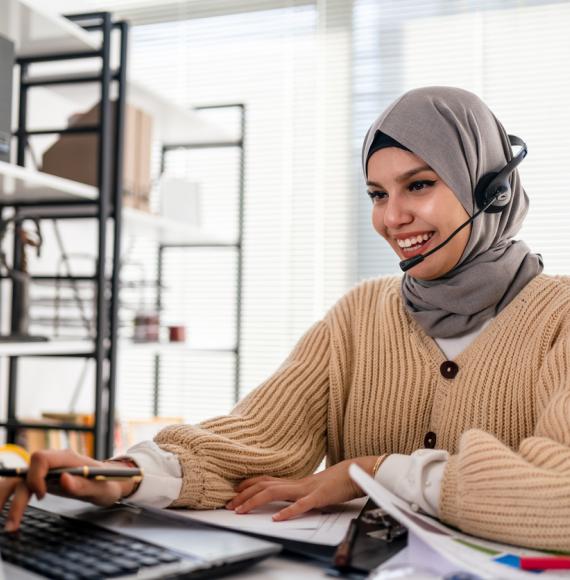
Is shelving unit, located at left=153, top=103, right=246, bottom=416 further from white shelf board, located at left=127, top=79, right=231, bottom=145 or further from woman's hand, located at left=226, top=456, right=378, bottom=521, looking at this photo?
woman's hand, located at left=226, top=456, right=378, bottom=521

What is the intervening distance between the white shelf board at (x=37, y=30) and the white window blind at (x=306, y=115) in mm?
1179

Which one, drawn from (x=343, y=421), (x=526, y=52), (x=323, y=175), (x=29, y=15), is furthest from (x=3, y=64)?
(x=526, y=52)

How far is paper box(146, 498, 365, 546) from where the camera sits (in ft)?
2.47

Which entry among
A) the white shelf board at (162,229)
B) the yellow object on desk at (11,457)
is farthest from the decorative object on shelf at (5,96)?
the yellow object on desk at (11,457)

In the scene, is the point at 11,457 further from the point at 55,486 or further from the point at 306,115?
the point at 306,115

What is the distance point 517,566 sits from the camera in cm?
65

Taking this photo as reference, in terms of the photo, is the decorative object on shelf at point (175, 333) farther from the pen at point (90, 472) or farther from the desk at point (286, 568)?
the desk at point (286, 568)

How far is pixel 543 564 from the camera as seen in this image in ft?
2.14

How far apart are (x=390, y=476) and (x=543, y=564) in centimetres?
25

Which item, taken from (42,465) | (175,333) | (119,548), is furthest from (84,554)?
(175,333)

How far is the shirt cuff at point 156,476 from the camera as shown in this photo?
0.85 metres

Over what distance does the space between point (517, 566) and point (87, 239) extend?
2.41m

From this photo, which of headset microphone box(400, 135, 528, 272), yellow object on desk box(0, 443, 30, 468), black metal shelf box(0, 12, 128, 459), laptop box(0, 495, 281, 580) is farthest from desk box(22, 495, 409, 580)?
black metal shelf box(0, 12, 128, 459)

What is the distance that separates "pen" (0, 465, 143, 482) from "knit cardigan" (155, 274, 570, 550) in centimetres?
10
